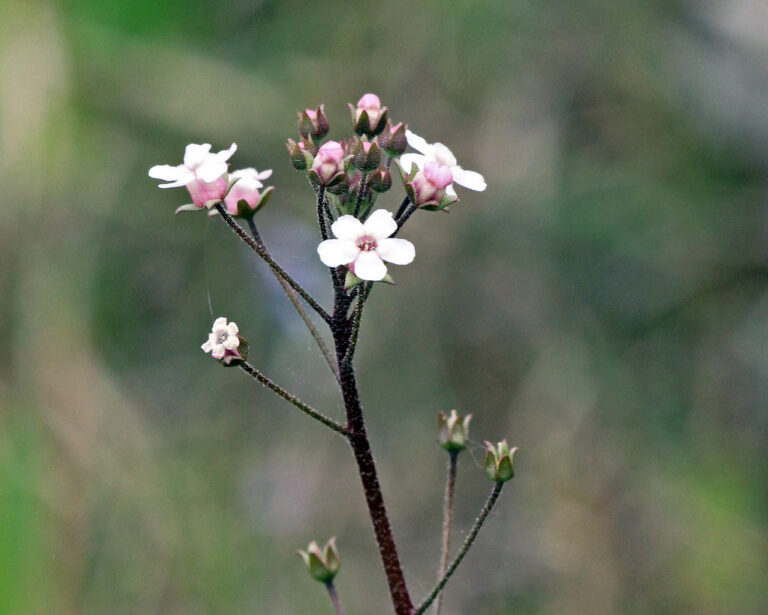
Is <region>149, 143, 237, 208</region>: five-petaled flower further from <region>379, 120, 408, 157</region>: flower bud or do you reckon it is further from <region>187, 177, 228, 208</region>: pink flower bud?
<region>379, 120, 408, 157</region>: flower bud

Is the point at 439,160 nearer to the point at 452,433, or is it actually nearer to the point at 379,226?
the point at 379,226

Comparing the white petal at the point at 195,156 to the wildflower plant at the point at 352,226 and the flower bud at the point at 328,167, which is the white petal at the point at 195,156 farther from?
the flower bud at the point at 328,167

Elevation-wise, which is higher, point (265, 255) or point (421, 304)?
point (421, 304)

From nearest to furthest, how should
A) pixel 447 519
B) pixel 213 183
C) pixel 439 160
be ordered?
pixel 213 183
pixel 439 160
pixel 447 519

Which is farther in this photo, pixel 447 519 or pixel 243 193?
pixel 447 519

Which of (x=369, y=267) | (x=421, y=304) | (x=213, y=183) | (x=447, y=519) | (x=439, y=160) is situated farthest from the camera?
(x=421, y=304)

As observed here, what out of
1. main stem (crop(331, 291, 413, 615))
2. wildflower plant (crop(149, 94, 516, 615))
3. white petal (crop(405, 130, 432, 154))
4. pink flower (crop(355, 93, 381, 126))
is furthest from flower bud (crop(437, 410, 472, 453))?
pink flower (crop(355, 93, 381, 126))

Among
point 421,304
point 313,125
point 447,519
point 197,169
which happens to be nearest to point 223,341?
point 197,169

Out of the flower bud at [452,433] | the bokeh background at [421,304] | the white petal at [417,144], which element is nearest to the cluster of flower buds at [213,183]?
the white petal at [417,144]
